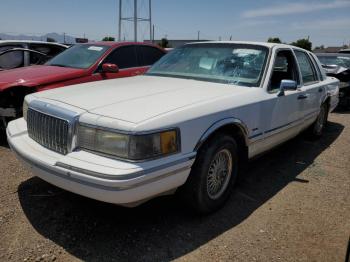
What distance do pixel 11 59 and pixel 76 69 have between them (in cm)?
215

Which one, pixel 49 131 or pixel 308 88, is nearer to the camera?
pixel 49 131

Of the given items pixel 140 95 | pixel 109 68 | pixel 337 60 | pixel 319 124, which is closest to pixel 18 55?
pixel 109 68

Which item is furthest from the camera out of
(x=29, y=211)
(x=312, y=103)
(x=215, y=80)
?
(x=312, y=103)

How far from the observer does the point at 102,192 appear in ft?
8.36

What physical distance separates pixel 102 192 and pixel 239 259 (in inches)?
47.3

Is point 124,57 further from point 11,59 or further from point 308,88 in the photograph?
point 308,88

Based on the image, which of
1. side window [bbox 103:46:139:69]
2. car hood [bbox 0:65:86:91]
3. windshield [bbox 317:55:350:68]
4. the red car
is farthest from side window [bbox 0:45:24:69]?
windshield [bbox 317:55:350:68]

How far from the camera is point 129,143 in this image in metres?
2.60

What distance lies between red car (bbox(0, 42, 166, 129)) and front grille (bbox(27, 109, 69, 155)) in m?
2.03

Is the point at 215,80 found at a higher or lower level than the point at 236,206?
higher

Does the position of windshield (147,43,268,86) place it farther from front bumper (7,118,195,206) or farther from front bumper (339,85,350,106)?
front bumper (339,85,350,106)

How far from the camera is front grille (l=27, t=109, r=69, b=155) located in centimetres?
293

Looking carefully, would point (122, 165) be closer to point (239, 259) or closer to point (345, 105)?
point (239, 259)

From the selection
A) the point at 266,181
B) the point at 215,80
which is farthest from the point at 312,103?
the point at 215,80
